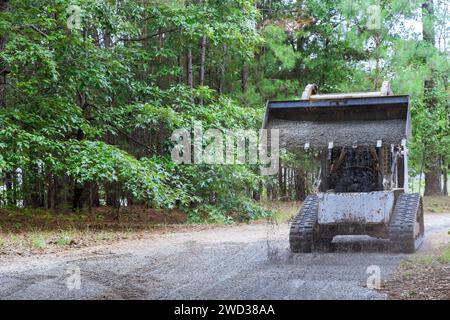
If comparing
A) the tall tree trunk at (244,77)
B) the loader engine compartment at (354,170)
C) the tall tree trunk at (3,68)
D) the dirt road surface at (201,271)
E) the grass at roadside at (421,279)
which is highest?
the tall tree trunk at (244,77)

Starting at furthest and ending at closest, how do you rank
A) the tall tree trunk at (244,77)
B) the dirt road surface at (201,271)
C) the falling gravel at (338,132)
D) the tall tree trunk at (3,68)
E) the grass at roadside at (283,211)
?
the tall tree trunk at (244,77) < the grass at roadside at (283,211) < the tall tree trunk at (3,68) < the falling gravel at (338,132) < the dirt road surface at (201,271)

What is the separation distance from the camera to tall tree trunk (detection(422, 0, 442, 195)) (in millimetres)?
20203

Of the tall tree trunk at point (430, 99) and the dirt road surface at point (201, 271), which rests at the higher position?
the tall tree trunk at point (430, 99)

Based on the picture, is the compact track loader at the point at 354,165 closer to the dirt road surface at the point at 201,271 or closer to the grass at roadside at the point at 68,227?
the dirt road surface at the point at 201,271

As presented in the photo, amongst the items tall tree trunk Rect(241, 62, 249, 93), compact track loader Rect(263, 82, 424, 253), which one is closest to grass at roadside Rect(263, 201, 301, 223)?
tall tree trunk Rect(241, 62, 249, 93)

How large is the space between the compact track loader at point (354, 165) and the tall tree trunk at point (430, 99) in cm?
1065

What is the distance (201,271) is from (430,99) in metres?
16.0

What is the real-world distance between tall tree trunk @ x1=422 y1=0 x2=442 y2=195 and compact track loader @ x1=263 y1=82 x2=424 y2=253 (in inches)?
419

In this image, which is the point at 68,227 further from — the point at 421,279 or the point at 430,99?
the point at 430,99

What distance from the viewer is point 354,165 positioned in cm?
985

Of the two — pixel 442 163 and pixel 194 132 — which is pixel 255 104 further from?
pixel 442 163

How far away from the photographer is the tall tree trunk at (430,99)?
20.2 metres

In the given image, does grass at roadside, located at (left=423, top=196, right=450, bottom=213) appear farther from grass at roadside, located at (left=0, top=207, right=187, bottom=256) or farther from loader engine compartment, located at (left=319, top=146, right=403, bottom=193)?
loader engine compartment, located at (left=319, top=146, right=403, bottom=193)

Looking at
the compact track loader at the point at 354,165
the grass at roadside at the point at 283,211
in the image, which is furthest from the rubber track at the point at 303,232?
the grass at roadside at the point at 283,211
